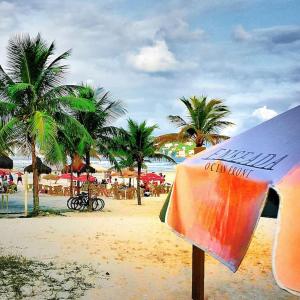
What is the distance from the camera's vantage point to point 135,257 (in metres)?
9.68

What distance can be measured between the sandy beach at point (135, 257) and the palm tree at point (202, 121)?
1233 cm

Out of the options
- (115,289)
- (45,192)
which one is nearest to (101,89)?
(45,192)

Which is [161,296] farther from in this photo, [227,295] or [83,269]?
[83,269]

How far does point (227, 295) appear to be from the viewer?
6887 mm

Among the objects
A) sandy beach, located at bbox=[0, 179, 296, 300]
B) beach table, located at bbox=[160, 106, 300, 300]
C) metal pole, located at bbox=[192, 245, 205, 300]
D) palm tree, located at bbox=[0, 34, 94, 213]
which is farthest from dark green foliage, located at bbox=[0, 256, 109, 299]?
palm tree, located at bbox=[0, 34, 94, 213]

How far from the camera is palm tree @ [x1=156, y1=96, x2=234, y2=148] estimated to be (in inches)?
1070

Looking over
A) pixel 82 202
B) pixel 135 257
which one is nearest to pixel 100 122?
pixel 82 202

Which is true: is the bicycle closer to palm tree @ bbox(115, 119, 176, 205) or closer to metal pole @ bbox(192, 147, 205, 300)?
palm tree @ bbox(115, 119, 176, 205)

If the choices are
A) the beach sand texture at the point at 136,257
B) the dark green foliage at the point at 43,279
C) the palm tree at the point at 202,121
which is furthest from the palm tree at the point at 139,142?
the dark green foliage at the point at 43,279

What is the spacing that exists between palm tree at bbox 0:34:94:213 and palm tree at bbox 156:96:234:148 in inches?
371

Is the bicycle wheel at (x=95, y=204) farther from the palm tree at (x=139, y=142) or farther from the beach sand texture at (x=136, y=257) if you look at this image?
the beach sand texture at (x=136, y=257)

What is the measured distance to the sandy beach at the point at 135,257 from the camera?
708cm

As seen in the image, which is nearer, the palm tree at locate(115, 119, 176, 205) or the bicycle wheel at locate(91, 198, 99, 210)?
the bicycle wheel at locate(91, 198, 99, 210)

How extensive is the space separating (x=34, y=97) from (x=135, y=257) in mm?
10905
